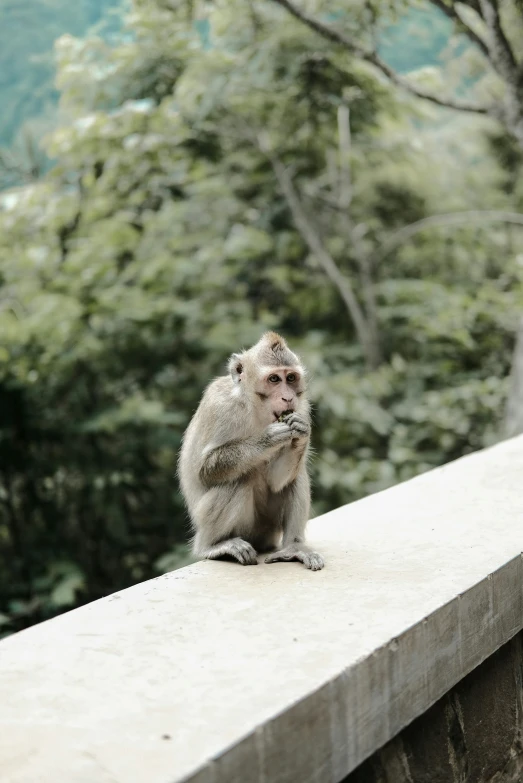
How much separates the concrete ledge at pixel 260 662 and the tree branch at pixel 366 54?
447 cm

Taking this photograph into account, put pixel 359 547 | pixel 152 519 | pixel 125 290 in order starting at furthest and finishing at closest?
pixel 152 519 → pixel 125 290 → pixel 359 547

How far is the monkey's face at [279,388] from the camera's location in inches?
102

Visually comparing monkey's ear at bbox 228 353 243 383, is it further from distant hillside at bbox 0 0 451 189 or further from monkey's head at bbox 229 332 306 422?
distant hillside at bbox 0 0 451 189

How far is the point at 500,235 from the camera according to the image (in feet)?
32.0

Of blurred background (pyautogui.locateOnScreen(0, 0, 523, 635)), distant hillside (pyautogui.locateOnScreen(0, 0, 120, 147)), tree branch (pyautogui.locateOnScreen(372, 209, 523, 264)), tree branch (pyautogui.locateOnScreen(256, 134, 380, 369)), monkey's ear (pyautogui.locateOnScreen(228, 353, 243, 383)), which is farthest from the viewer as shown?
distant hillside (pyautogui.locateOnScreen(0, 0, 120, 147))

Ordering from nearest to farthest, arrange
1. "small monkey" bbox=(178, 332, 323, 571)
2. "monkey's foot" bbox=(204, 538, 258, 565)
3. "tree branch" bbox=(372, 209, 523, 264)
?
"monkey's foot" bbox=(204, 538, 258, 565) → "small monkey" bbox=(178, 332, 323, 571) → "tree branch" bbox=(372, 209, 523, 264)

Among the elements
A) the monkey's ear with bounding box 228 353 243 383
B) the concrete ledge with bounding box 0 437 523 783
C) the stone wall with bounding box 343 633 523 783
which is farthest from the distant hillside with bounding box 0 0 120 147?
the stone wall with bounding box 343 633 523 783

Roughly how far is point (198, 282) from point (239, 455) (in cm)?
497

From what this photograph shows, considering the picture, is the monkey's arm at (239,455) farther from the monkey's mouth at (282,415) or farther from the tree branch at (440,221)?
the tree branch at (440,221)

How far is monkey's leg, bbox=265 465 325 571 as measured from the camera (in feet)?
7.77

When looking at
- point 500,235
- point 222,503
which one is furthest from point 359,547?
point 500,235

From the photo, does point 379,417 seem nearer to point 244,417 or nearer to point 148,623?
point 244,417

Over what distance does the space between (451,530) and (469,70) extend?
7.38m

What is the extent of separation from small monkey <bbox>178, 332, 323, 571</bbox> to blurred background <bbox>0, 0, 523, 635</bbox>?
3062 millimetres
